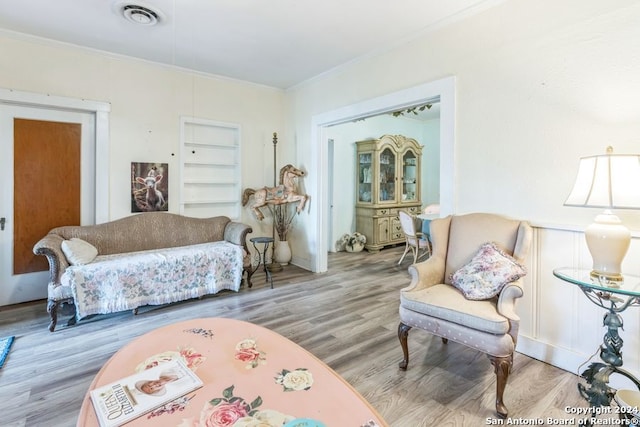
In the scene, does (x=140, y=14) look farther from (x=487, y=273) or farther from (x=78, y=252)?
(x=487, y=273)

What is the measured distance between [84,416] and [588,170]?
2.49 meters

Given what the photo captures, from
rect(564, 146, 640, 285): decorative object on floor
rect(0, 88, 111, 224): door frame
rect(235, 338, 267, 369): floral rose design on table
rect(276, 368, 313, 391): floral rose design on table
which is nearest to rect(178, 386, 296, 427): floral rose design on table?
rect(276, 368, 313, 391): floral rose design on table

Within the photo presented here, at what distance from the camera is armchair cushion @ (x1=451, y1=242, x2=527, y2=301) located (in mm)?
2053

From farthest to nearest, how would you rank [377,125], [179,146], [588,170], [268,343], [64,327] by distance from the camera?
[377,125]
[179,146]
[64,327]
[588,170]
[268,343]

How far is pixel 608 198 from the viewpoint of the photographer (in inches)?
64.2

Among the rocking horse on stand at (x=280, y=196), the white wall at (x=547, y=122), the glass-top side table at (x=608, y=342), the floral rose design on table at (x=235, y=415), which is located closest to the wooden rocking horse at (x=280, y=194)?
the rocking horse on stand at (x=280, y=196)

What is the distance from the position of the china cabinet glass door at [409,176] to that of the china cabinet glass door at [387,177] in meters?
0.31

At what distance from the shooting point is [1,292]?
3.38 meters

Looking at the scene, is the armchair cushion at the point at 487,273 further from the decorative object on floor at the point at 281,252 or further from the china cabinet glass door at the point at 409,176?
the china cabinet glass door at the point at 409,176

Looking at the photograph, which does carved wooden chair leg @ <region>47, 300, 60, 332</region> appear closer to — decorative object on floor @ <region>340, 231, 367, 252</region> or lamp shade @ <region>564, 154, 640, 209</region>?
lamp shade @ <region>564, 154, 640, 209</region>

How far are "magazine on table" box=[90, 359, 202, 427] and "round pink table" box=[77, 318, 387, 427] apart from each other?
27 millimetres

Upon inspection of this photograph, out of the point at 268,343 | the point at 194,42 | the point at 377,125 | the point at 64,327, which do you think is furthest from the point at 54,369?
the point at 377,125

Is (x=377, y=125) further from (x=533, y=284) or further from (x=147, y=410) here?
(x=147, y=410)

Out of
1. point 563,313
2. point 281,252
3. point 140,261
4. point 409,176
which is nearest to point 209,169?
point 281,252
